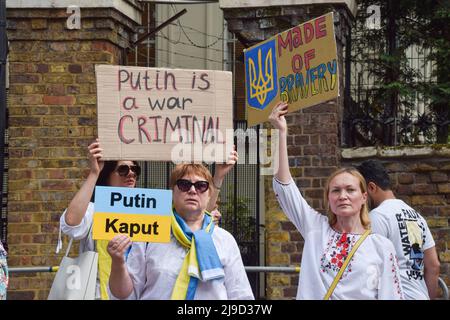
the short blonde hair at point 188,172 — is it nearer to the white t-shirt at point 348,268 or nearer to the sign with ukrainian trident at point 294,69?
the white t-shirt at point 348,268

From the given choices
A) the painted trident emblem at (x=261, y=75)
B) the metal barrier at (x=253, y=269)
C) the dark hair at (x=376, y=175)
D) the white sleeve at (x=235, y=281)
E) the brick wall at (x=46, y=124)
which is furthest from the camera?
the brick wall at (x=46, y=124)

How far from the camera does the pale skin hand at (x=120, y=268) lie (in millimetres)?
4738

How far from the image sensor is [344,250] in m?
5.07

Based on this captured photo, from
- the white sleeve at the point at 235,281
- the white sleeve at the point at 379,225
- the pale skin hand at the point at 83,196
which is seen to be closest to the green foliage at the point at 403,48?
the white sleeve at the point at 379,225

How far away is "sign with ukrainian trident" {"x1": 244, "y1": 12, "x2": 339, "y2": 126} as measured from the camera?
591cm

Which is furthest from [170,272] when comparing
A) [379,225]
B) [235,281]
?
[379,225]

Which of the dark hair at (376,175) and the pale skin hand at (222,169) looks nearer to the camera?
the pale skin hand at (222,169)

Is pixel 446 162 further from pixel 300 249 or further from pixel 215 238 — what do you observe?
pixel 215 238

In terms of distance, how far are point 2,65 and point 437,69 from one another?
14.2 ft

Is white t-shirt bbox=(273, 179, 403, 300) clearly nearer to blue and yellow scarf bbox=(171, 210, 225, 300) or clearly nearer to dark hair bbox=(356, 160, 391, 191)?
blue and yellow scarf bbox=(171, 210, 225, 300)

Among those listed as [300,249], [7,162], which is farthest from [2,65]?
[300,249]

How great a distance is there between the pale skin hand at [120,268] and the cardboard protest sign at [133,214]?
0.42 ft

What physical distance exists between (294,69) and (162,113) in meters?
0.96

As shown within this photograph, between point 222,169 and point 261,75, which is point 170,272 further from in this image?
point 261,75
